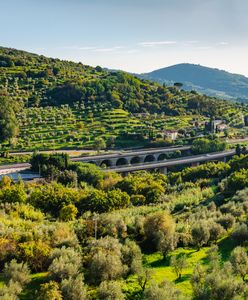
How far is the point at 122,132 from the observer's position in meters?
112

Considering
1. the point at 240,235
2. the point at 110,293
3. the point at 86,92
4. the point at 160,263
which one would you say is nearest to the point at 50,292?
the point at 110,293

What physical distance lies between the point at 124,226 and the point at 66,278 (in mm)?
10939

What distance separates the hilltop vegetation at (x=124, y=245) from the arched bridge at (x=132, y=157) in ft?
97.3

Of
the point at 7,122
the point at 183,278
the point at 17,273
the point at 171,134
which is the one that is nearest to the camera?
the point at 17,273

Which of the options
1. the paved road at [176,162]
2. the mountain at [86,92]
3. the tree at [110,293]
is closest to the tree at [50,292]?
the tree at [110,293]

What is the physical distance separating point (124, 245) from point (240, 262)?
8.60 metres

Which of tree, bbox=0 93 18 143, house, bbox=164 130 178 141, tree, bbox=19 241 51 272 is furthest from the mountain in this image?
tree, bbox=19 241 51 272

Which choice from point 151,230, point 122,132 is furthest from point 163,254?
point 122,132

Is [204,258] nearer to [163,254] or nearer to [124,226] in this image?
[163,254]

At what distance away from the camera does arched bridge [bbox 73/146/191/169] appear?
86.3 meters

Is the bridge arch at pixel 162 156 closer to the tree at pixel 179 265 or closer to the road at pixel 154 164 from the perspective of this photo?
the road at pixel 154 164

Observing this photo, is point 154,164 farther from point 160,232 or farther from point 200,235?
point 160,232

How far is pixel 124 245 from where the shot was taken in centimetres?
2980

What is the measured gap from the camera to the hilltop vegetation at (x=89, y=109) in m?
104
